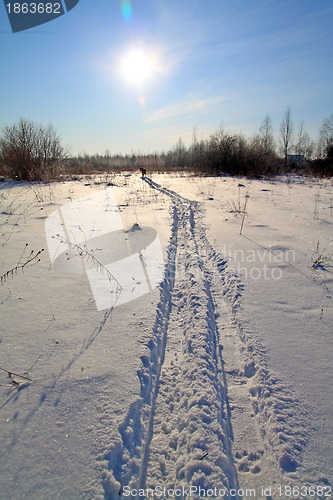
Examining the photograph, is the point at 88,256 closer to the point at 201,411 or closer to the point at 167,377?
the point at 167,377

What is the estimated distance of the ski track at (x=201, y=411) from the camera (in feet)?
4.37

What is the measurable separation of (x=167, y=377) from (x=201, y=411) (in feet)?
1.27

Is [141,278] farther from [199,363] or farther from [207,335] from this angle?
[199,363]

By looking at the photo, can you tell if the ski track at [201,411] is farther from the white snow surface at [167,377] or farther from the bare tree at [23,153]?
the bare tree at [23,153]

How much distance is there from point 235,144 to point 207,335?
22.7m

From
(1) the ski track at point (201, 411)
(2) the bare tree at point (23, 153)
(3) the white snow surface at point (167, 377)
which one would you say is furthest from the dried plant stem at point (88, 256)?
(2) the bare tree at point (23, 153)

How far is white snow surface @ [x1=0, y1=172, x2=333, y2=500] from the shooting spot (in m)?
1.29

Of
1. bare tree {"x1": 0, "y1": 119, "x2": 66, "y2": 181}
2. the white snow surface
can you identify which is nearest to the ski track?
the white snow surface

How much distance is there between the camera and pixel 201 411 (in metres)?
1.62

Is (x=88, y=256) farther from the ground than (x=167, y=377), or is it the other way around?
(x=88, y=256)

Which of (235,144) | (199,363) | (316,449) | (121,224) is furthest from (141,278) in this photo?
(235,144)

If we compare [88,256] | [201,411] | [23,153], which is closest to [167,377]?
[201,411]

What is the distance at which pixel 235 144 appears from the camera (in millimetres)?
21750

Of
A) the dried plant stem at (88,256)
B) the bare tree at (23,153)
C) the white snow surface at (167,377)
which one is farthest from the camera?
the bare tree at (23,153)
